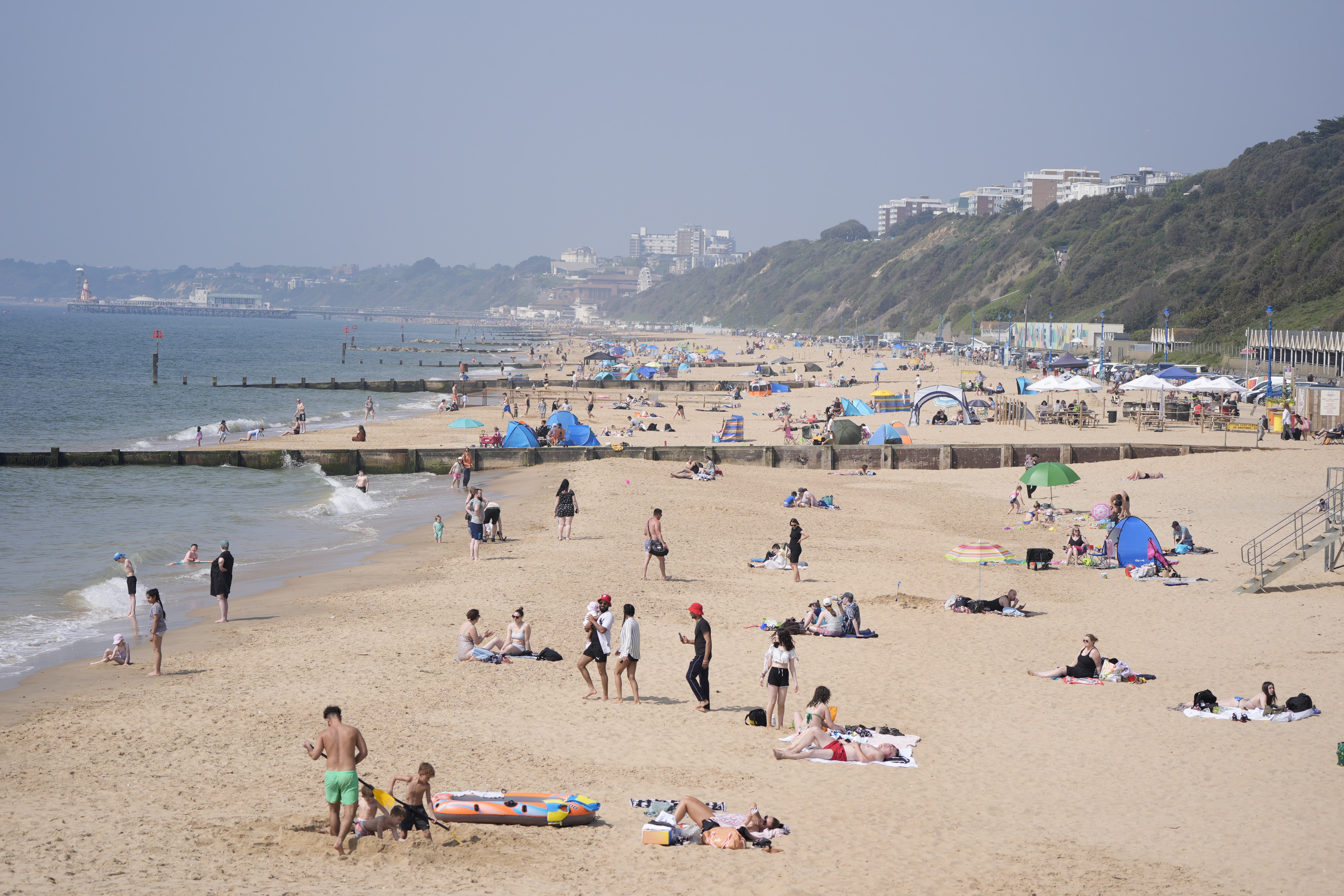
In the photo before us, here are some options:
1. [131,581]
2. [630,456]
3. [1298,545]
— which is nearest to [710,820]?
[131,581]

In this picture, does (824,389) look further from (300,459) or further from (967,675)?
(967,675)

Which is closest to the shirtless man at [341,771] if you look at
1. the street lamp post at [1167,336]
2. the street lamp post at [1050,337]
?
the street lamp post at [1167,336]

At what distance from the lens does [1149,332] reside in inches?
2926

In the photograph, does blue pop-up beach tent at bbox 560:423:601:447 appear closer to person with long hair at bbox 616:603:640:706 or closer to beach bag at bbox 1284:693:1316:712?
person with long hair at bbox 616:603:640:706

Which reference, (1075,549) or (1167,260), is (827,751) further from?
(1167,260)

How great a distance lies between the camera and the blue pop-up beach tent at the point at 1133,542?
18000mm

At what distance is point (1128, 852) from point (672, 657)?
6197 mm

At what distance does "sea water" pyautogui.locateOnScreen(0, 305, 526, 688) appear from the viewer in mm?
15820

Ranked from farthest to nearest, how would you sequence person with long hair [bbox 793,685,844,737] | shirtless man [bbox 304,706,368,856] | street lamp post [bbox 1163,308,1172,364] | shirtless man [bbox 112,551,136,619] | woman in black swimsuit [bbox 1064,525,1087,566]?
street lamp post [bbox 1163,308,1172,364] → woman in black swimsuit [bbox 1064,525,1087,566] → shirtless man [bbox 112,551,136,619] → person with long hair [bbox 793,685,844,737] → shirtless man [bbox 304,706,368,856]

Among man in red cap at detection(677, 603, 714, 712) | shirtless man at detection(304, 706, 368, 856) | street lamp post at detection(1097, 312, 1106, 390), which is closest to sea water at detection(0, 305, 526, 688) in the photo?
shirtless man at detection(304, 706, 368, 856)

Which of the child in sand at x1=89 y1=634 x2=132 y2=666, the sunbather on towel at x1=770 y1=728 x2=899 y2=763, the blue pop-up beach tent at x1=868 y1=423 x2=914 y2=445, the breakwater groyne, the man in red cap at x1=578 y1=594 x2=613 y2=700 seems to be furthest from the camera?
the blue pop-up beach tent at x1=868 y1=423 x2=914 y2=445

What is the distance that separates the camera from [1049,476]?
21.5 meters

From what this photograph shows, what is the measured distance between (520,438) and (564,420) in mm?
2229

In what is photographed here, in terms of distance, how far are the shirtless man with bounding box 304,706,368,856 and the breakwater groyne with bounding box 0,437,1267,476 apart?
935 inches
